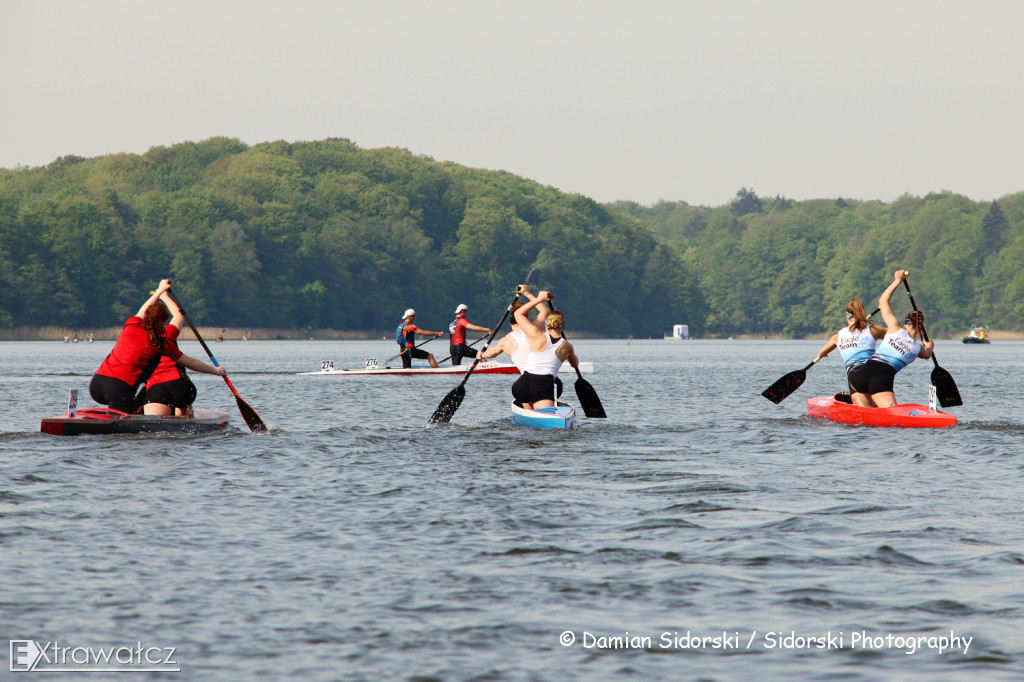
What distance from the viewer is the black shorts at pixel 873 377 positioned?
15906 millimetres

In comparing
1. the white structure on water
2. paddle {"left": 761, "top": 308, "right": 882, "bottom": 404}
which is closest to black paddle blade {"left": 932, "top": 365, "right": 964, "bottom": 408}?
paddle {"left": 761, "top": 308, "right": 882, "bottom": 404}

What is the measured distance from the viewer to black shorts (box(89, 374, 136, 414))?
1381 cm

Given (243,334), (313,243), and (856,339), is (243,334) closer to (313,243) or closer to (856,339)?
(313,243)

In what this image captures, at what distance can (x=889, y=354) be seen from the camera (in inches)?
617

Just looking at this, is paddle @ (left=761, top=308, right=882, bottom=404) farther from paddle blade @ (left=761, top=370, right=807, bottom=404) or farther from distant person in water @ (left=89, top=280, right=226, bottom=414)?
distant person in water @ (left=89, top=280, right=226, bottom=414)

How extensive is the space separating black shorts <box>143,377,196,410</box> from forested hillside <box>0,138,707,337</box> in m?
85.1

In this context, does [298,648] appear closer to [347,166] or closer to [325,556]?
[325,556]

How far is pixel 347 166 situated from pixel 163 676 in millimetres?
139597

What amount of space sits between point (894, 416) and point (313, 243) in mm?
107139

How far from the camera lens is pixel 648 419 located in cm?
1912

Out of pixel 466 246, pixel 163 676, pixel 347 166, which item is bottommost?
pixel 163 676

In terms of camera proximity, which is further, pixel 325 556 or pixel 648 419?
pixel 648 419

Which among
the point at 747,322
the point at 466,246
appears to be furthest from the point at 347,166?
the point at 747,322

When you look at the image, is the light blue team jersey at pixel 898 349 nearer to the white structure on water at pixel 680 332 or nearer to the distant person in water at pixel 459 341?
the distant person in water at pixel 459 341
